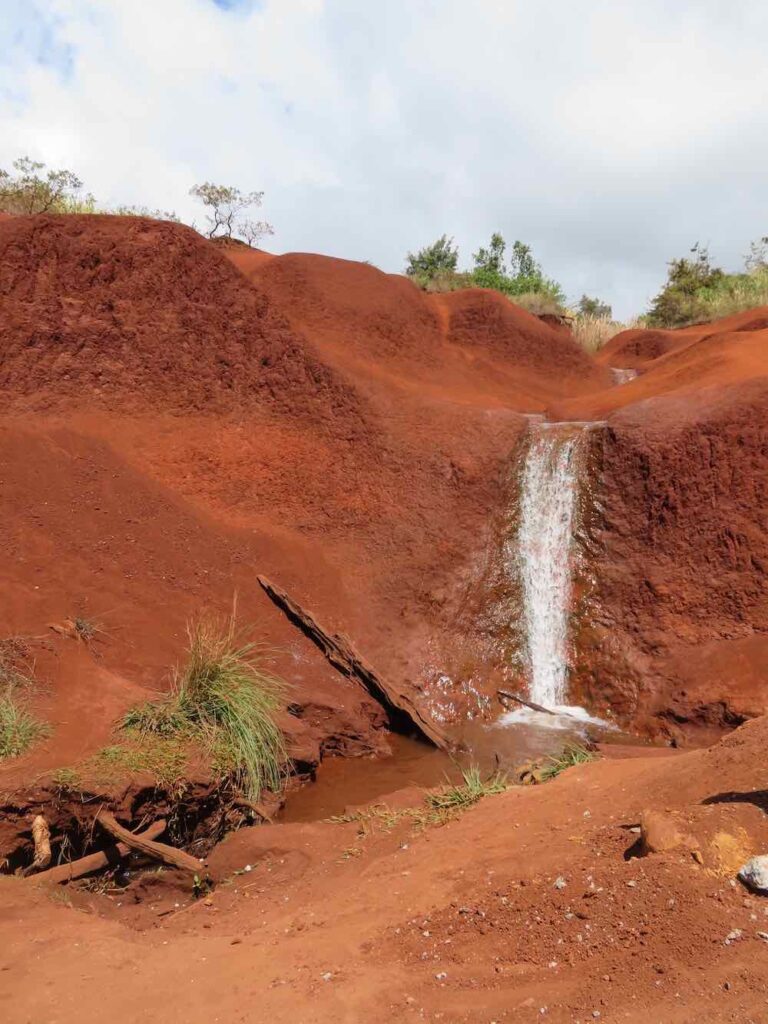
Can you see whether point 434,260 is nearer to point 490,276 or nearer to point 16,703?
point 490,276

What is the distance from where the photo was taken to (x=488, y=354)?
17359 millimetres

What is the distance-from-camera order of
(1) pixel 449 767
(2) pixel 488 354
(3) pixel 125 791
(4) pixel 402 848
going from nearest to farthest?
(4) pixel 402 848 → (3) pixel 125 791 → (1) pixel 449 767 → (2) pixel 488 354

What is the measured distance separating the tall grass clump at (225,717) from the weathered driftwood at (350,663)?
1.76m

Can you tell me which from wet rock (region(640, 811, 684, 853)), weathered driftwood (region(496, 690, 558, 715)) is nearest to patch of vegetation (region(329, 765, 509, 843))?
wet rock (region(640, 811, 684, 853))

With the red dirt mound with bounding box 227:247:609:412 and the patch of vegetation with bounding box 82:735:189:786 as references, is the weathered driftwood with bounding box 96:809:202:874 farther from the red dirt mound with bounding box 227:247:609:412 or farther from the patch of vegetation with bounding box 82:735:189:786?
the red dirt mound with bounding box 227:247:609:412

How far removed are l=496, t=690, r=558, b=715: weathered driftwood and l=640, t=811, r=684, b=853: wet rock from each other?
5.52 metres

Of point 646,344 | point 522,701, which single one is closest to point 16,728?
point 522,701

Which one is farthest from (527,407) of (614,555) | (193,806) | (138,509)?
(193,806)

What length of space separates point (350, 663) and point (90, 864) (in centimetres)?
409

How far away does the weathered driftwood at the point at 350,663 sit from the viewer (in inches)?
308

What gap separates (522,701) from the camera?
8766 millimetres

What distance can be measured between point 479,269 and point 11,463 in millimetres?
21001

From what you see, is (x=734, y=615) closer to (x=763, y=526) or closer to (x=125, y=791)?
(x=763, y=526)

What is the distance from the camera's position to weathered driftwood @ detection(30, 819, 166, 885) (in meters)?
4.38
